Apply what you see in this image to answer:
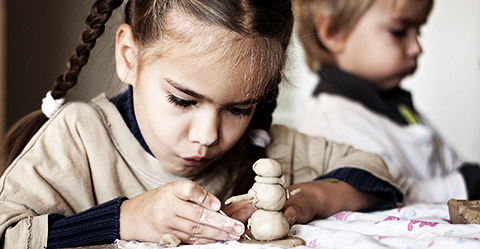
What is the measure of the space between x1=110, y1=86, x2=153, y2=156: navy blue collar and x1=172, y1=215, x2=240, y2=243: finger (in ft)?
1.11

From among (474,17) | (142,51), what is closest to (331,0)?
(142,51)

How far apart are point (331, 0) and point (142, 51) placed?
3.79ft

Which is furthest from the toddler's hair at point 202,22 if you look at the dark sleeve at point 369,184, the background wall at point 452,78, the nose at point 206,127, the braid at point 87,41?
the background wall at point 452,78

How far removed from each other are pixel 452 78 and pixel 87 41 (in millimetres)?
3255

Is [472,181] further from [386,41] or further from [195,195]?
[195,195]

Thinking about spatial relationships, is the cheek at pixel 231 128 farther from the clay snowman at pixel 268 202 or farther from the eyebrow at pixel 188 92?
the clay snowman at pixel 268 202

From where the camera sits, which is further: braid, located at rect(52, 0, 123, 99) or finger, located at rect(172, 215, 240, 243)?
braid, located at rect(52, 0, 123, 99)

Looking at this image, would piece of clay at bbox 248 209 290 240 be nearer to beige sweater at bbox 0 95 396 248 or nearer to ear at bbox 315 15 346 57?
beige sweater at bbox 0 95 396 248

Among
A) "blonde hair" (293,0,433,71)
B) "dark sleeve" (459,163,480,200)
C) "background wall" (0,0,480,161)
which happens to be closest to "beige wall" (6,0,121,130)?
"background wall" (0,0,480,161)

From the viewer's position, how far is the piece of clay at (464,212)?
0.89m

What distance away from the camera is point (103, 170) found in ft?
3.51

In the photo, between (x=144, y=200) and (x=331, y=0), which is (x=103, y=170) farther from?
(x=331, y=0)

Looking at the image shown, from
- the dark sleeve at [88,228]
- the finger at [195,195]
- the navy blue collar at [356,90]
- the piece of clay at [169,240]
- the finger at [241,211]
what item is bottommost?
the navy blue collar at [356,90]

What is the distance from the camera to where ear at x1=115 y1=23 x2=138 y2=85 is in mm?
1065
